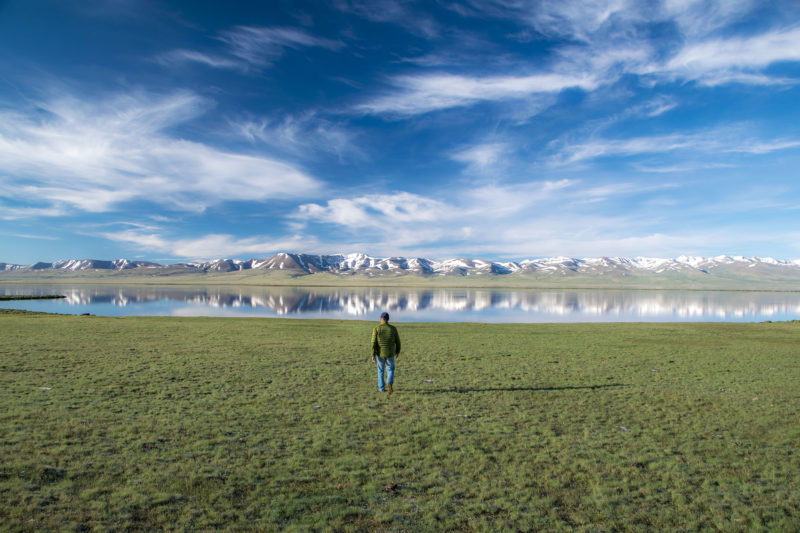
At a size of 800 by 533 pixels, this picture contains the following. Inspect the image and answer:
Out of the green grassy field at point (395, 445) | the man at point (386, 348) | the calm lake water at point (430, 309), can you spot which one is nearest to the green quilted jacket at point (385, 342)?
the man at point (386, 348)

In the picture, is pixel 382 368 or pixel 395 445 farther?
pixel 382 368

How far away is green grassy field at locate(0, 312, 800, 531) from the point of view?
24.1ft

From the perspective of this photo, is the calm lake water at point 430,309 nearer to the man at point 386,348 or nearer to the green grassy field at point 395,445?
the green grassy field at point 395,445

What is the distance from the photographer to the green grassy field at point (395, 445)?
7.34m

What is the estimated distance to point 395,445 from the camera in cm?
1056

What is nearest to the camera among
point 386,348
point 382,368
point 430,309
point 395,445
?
point 395,445

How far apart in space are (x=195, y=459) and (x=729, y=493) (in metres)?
11.5

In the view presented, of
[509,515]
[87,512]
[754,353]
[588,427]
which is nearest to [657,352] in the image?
[754,353]

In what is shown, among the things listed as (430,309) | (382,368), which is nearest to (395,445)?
(382,368)

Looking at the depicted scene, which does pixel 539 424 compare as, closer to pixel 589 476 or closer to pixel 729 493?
pixel 589 476

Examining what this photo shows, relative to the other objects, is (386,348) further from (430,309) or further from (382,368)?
(430,309)

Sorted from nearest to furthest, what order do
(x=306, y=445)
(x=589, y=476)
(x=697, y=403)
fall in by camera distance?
(x=589, y=476), (x=306, y=445), (x=697, y=403)

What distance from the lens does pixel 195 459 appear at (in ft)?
30.6

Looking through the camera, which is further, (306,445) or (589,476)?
(306,445)
